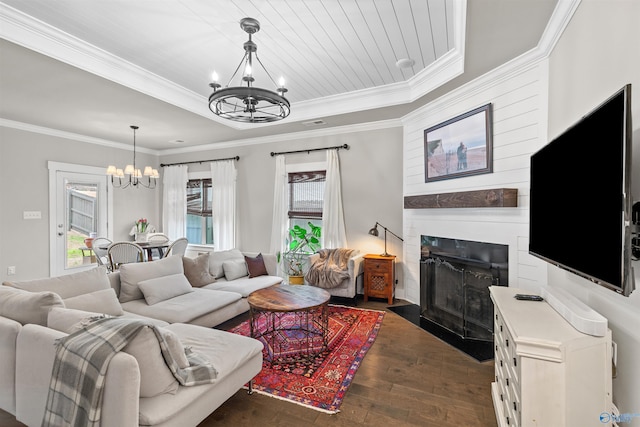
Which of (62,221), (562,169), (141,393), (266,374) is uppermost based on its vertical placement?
(562,169)

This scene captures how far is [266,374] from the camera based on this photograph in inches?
98.4

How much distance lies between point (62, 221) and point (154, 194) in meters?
1.90

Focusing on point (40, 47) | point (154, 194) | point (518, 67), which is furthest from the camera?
point (154, 194)

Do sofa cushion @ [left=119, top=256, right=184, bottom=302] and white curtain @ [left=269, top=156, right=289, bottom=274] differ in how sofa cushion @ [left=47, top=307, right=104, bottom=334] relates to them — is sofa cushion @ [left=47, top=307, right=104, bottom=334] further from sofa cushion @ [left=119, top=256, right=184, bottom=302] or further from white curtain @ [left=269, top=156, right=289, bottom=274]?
white curtain @ [left=269, top=156, right=289, bottom=274]

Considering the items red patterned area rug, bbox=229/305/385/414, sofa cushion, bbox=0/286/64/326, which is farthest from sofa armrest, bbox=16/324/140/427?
red patterned area rug, bbox=229/305/385/414

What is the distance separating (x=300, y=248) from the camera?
5293 mm

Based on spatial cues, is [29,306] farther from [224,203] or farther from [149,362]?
[224,203]

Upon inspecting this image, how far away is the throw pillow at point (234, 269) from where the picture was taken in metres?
4.15

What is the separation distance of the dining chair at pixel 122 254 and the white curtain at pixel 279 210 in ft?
6.94

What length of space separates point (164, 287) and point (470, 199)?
332 cm

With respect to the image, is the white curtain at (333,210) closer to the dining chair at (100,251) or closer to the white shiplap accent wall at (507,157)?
the white shiplap accent wall at (507,157)

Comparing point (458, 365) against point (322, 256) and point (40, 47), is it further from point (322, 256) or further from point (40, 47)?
point (40, 47)

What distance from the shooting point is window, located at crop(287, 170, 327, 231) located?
17.4ft

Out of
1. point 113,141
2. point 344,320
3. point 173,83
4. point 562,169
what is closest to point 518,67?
point 562,169
